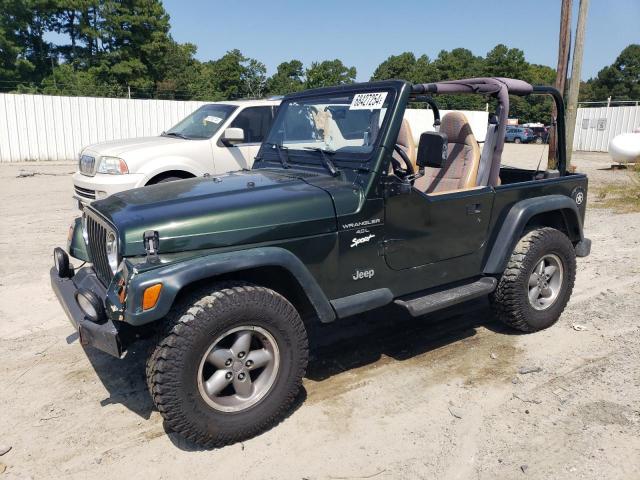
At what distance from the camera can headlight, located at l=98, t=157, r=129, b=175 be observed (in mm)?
7062

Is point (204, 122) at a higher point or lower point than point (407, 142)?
higher

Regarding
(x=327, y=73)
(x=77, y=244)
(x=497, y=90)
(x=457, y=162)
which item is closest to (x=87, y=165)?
(x=77, y=244)

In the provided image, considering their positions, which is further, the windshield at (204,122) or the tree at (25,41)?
the tree at (25,41)

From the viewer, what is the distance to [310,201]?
3.23 m

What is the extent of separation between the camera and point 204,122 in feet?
26.7

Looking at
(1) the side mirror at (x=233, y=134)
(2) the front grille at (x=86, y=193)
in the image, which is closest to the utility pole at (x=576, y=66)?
(1) the side mirror at (x=233, y=134)

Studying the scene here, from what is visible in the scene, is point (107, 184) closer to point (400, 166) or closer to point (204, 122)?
point (204, 122)

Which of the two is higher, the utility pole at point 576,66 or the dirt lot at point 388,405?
the utility pole at point 576,66

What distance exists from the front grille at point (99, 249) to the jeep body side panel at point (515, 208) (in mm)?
2774

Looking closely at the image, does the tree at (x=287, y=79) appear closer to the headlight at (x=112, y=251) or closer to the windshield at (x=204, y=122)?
the windshield at (x=204, y=122)

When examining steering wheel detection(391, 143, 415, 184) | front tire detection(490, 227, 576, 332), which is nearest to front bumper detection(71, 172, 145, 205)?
steering wheel detection(391, 143, 415, 184)

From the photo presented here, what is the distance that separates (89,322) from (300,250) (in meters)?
1.26

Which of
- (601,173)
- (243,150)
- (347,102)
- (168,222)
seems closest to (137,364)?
(168,222)

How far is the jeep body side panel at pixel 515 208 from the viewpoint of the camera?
416 centimetres
